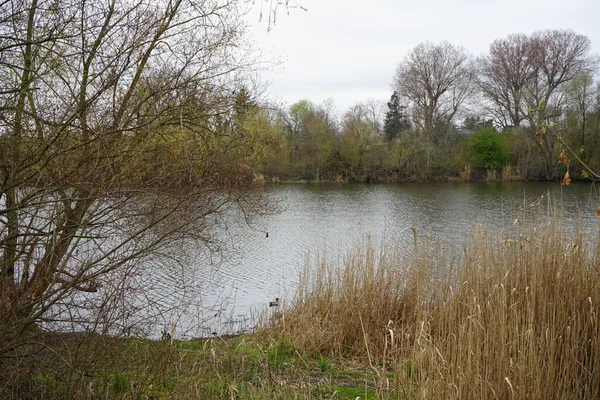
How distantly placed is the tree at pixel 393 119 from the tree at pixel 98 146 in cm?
4142

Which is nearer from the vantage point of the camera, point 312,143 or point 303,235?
point 303,235

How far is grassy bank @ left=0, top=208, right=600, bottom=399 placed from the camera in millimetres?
3445

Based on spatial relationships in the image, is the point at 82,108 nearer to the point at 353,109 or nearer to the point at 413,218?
the point at 413,218

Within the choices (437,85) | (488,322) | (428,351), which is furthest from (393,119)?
(428,351)

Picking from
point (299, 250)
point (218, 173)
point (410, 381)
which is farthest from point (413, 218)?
point (410, 381)

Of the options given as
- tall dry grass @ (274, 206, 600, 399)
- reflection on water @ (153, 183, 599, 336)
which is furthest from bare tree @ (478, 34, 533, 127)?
tall dry grass @ (274, 206, 600, 399)

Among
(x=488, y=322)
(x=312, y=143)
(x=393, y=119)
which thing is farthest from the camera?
(x=393, y=119)

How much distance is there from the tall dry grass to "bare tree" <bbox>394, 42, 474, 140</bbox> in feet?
116

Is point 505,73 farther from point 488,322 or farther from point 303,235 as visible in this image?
point 488,322

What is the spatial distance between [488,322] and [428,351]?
1.95ft

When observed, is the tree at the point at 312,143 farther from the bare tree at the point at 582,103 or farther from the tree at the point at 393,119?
the bare tree at the point at 582,103

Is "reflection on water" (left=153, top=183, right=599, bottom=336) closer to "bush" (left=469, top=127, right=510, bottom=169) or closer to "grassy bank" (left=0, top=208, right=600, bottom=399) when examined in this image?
"grassy bank" (left=0, top=208, right=600, bottom=399)

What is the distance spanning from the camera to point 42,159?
4.11m

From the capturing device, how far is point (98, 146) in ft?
13.2
